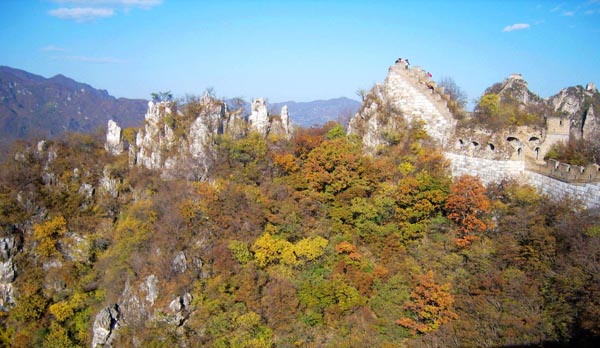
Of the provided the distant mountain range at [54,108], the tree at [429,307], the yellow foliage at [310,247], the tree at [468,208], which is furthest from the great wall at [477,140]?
the distant mountain range at [54,108]

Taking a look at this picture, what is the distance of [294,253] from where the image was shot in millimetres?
23297

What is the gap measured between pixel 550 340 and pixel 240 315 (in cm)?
1447

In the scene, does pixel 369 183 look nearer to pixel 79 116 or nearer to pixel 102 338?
pixel 102 338

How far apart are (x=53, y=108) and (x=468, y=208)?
9889 cm

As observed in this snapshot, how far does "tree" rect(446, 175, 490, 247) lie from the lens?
74.0 ft

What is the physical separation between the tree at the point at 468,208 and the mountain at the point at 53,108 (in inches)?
2807

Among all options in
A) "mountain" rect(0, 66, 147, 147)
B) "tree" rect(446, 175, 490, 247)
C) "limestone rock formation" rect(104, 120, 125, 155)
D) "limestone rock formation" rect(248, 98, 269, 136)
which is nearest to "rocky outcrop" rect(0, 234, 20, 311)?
"limestone rock formation" rect(104, 120, 125, 155)

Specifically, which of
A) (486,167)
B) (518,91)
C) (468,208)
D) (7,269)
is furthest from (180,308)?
(518,91)

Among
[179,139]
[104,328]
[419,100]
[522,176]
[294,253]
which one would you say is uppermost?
[419,100]

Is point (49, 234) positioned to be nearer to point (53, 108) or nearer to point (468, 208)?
point (468, 208)

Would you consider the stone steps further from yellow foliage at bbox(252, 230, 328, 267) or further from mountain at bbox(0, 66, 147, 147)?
mountain at bbox(0, 66, 147, 147)

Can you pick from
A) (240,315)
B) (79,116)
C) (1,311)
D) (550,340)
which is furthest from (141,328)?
(79,116)

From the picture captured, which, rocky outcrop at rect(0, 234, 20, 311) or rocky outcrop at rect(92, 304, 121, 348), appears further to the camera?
rocky outcrop at rect(0, 234, 20, 311)

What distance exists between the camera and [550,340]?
52.6 ft
